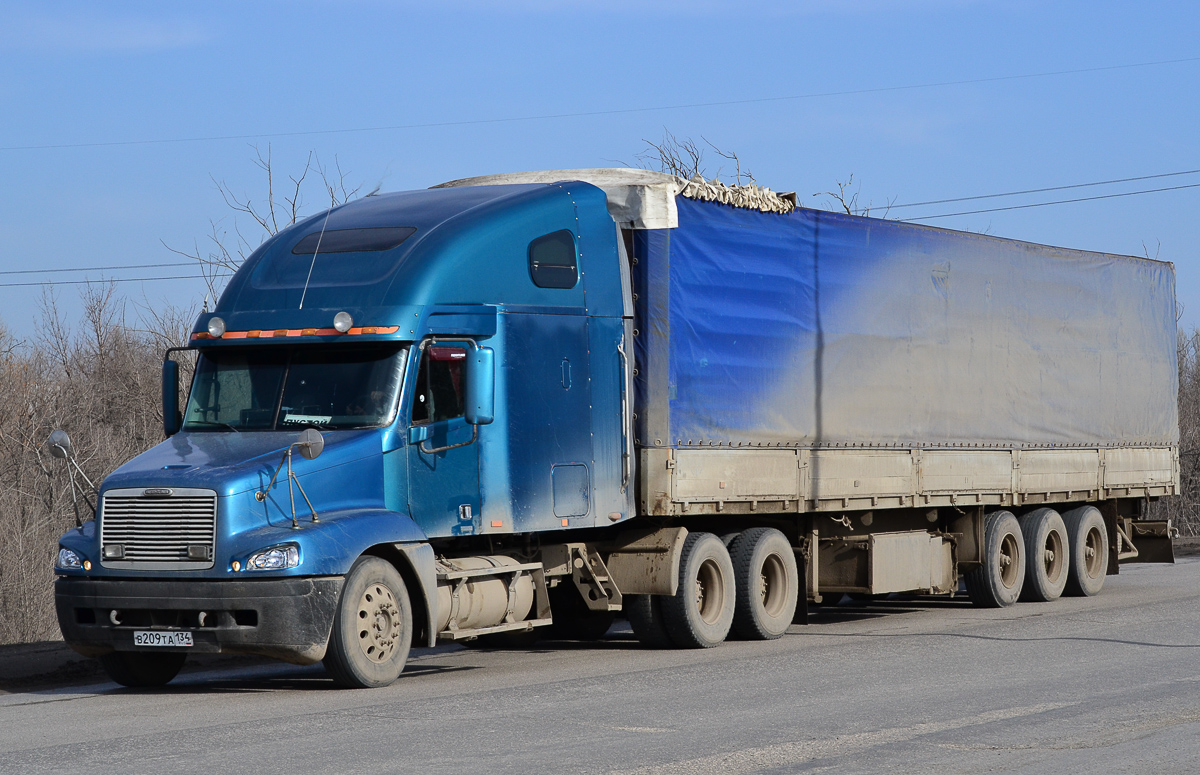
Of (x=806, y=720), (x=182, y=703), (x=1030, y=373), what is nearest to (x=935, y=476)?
(x=1030, y=373)

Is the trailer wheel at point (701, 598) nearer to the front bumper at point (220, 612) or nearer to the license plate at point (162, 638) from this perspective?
the front bumper at point (220, 612)

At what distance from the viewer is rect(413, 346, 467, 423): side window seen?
36.8ft

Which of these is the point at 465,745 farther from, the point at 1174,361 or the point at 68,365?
the point at 68,365

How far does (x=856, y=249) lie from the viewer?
15.5 metres

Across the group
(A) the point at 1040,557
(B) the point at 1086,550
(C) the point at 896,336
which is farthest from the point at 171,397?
(B) the point at 1086,550

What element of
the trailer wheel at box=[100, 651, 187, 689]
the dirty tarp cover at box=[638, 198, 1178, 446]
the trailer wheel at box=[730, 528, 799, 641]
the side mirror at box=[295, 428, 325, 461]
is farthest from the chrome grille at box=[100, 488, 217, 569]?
the trailer wheel at box=[730, 528, 799, 641]

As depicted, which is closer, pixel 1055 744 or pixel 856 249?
pixel 1055 744

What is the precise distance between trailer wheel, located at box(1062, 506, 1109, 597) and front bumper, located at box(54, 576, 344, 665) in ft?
40.3

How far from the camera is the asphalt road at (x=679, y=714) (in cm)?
779

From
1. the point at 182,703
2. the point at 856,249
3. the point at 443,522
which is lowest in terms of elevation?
the point at 182,703

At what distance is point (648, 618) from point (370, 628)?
3.59 m

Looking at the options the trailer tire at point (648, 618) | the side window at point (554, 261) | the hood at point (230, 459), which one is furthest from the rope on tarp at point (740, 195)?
the hood at point (230, 459)

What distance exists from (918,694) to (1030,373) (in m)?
8.85

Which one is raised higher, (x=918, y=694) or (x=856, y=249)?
(x=856, y=249)
